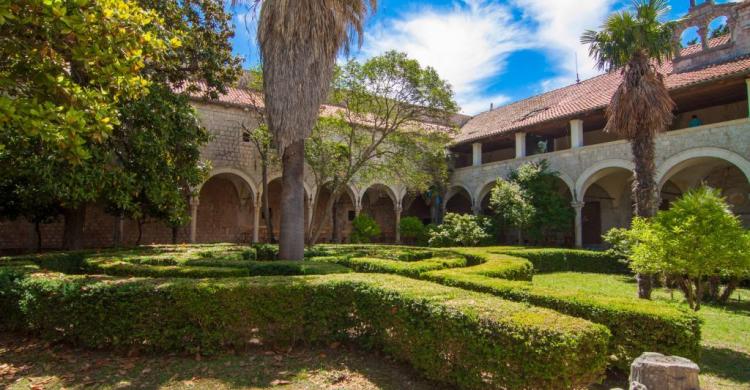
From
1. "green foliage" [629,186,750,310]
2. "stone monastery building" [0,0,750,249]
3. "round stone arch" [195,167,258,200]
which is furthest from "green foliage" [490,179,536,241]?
"round stone arch" [195,167,258,200]

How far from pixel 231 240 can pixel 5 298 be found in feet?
56.3

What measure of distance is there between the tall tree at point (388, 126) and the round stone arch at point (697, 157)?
7953 mm

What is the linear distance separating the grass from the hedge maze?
17cm

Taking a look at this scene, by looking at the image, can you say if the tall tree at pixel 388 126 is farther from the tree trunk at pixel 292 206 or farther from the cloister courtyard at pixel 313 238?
the tree trunk at pixel 292 206

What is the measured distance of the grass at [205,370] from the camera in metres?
4.25

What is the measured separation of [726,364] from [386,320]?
14.5ft

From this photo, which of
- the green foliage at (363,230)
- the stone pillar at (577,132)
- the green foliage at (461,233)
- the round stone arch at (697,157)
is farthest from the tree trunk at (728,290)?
the green foliage at (363,230)

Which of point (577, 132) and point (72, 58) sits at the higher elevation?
point (577, 132)

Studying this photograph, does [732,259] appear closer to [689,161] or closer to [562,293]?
[562,293]

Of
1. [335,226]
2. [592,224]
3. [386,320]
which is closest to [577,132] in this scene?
[592,224]

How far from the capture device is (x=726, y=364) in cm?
534

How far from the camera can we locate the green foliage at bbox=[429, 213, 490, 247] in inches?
727

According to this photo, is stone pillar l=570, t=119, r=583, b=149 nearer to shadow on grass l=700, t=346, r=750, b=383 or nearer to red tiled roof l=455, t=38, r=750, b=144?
red tiled roof l=455, t=38, r=750, b=144

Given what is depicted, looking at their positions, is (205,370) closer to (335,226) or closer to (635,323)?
(635,323)
